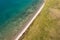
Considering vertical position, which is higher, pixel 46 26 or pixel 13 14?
pixel 13 14

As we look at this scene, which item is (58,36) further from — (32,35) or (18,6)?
(18,6)

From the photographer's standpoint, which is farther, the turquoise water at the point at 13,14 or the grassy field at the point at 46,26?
the turquoise water at the point at 13,14

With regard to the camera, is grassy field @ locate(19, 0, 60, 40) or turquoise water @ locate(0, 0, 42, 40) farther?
turquoise water @ locate(0, 0, 42, 40)

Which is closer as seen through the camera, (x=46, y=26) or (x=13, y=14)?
(x=46, y=26)

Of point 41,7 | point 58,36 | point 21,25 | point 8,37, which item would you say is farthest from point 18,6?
point 58,36
